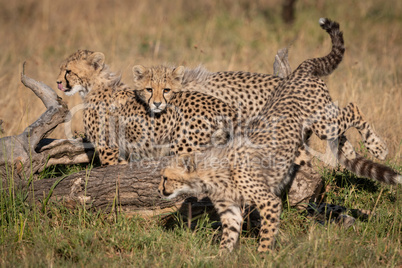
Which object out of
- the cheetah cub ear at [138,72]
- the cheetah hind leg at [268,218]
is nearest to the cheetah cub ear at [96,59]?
the cheetah cub ear at [138,72]

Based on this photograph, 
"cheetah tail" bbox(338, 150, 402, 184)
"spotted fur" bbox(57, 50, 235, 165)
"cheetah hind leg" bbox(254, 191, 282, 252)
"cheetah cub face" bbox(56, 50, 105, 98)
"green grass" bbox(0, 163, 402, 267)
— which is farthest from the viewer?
"cheetah cub face" bbox(56, 50, 105, 98)

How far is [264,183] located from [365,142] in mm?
1388

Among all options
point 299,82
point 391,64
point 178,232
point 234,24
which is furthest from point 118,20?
point 178,232

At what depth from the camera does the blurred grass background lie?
6770 mm

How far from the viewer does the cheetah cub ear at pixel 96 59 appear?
194 inches

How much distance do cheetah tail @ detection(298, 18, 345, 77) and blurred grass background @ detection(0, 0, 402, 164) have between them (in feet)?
3.96

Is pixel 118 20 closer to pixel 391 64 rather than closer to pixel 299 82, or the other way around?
pixel 391 64

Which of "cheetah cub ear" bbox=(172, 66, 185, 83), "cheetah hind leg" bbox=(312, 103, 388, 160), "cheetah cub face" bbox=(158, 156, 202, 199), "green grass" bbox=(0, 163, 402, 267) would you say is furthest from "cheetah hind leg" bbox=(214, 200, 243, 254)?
"cheetah cub ear" bbox=(172, 66, 185, 83)

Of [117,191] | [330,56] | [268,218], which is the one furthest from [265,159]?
[330,56]

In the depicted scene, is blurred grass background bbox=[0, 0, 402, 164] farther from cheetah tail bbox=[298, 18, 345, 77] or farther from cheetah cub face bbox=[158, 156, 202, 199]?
cheetah cub face bbox=[158, 156, 202, 199]

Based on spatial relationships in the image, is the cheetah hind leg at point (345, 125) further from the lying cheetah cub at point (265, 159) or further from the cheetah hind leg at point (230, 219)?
the cheetah hind leg at point (230, 219)

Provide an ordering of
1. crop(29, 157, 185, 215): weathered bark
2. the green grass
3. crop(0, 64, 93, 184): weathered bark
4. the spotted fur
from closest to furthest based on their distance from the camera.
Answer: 1. the green grass
2. crop(29, 157, 185, 215): weathered bark
3. crop(0, 64, 93, 184): weathered bark
4. the spotted fur

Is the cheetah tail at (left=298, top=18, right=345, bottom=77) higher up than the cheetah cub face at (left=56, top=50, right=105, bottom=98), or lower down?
higher up

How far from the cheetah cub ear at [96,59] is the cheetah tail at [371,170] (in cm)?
247
